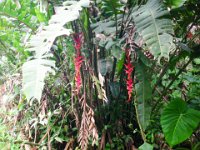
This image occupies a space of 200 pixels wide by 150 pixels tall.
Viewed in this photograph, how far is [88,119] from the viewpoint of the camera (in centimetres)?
151

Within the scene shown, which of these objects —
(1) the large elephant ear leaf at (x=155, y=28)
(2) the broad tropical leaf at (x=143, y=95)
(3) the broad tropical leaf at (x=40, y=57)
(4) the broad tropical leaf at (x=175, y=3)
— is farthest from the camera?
(2) the broad tropical leaf at (x=143, y=95)

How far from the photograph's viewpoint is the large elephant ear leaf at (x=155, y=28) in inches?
44.1

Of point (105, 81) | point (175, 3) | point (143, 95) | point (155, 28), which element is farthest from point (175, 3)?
point (105, 81)

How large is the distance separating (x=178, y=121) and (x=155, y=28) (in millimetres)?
662

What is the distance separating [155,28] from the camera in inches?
46.4

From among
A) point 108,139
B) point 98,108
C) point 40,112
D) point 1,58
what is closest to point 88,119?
point 98,108

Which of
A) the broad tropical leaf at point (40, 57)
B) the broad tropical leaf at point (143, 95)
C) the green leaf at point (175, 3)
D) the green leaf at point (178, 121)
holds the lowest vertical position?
the green leaf at point (178, 121)

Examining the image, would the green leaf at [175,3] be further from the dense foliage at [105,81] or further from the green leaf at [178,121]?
the green leaf at [178,121]

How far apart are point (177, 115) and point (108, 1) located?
0.77 meters

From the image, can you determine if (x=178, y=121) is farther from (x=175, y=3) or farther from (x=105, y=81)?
(x=175, y=3)

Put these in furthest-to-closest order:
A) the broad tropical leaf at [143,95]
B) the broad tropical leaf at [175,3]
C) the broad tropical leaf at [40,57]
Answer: the broad tropical leaf at [143,95] < the broad tropical leaf at [175,3] < the broad tropical leaf at [40,57]

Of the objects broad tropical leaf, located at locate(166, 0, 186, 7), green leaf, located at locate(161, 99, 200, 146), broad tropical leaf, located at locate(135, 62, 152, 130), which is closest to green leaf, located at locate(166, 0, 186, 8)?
broad tropical leaf, located at locate(166, 0, 186, 7)

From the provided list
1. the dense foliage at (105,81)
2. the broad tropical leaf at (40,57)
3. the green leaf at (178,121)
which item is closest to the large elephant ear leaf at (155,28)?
the dense foliage at (105,81)

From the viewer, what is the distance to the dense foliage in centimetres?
136
